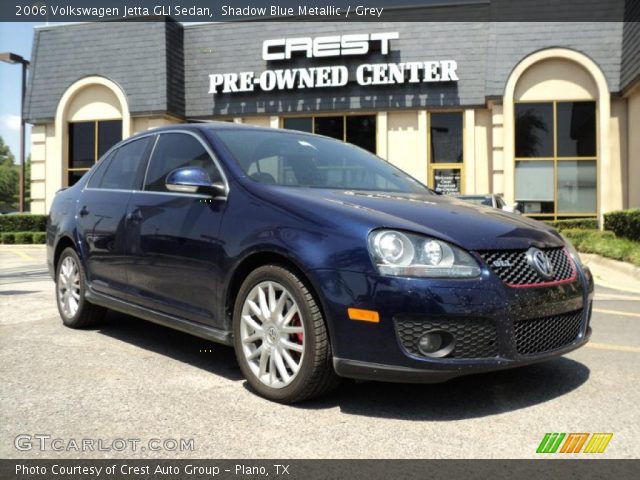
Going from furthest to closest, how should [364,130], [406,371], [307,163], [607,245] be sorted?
[364,130]
[607,245]
[307,163]
[406,371]

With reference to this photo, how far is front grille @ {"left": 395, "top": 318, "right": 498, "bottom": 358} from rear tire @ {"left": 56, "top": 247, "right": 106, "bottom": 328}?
3.14 metres

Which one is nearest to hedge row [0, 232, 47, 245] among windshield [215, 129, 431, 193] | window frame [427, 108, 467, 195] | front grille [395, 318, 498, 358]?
window frame [427, 108, 467, 195]

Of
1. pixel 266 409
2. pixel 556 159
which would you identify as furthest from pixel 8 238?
pixel 266 409

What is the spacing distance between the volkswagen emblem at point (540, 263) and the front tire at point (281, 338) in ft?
3.73

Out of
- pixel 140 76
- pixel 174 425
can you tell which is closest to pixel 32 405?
pixel 174 425

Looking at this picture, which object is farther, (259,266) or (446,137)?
(446,137)

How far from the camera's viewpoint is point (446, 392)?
3.46 metres

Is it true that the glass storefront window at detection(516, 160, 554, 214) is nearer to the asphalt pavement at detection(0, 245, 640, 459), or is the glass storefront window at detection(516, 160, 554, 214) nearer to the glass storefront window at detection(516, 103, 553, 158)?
the glass storefront window at detection(516, 103, 553, 158)

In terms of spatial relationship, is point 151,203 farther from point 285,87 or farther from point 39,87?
point 39,87

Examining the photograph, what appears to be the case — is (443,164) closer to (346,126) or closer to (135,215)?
(346,126)

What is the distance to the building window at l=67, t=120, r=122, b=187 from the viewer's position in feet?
70.7

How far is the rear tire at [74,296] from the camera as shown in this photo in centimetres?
508

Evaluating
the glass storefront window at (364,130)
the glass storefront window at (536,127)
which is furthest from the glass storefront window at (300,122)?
the glass storefront window at (536,127)

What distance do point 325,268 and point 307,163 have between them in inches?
52.0
